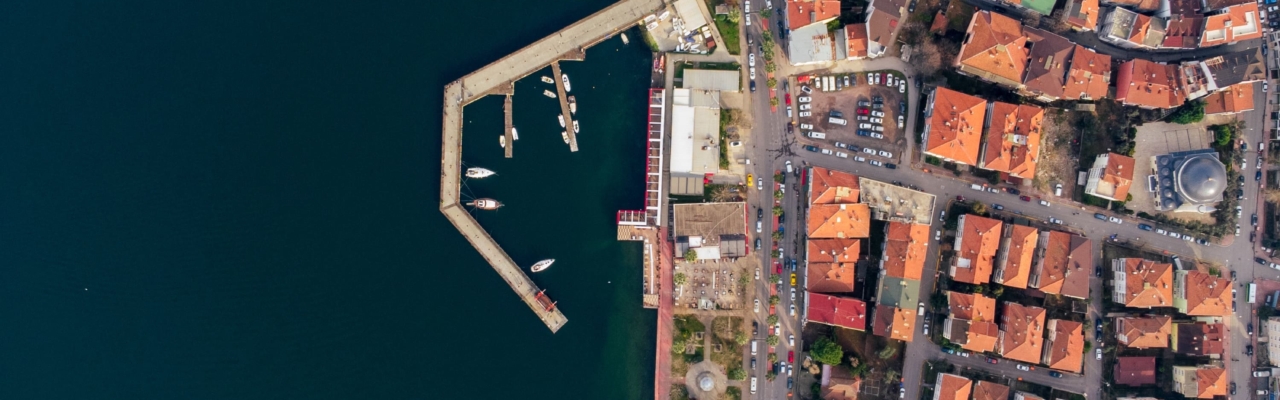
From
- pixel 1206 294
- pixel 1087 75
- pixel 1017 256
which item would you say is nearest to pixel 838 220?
pixel 1017 256

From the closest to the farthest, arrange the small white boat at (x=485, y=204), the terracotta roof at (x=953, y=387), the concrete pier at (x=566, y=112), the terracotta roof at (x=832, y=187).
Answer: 1. the terracotta roof at (x=832, y=187)
2. the terracotta roof at (x=953, y=387)
3. the small white boat at (x=485, y=204)
4. the concrete pier at (x=566, y=112)

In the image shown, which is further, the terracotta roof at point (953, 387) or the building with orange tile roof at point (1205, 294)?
the terracotta roof at point (953, 387)

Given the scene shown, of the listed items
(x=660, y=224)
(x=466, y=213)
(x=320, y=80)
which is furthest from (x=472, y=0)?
(x=660, y=224)

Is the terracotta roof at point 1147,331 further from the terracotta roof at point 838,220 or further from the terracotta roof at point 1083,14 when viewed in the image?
the terracotta roof at point 1083,14

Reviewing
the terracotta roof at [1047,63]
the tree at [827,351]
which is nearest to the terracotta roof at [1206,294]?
the terracotta roof at [1047,63]

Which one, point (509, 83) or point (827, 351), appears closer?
point (827, 351)

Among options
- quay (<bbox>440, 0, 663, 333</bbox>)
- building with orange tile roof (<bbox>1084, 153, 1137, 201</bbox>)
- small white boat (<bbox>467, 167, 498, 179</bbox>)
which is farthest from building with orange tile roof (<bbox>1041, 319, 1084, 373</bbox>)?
small white boat (<bbox>467, 167, 498, 179</bbox>)

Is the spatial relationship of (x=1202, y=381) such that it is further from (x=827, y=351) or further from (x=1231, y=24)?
(x=827, y=351)
